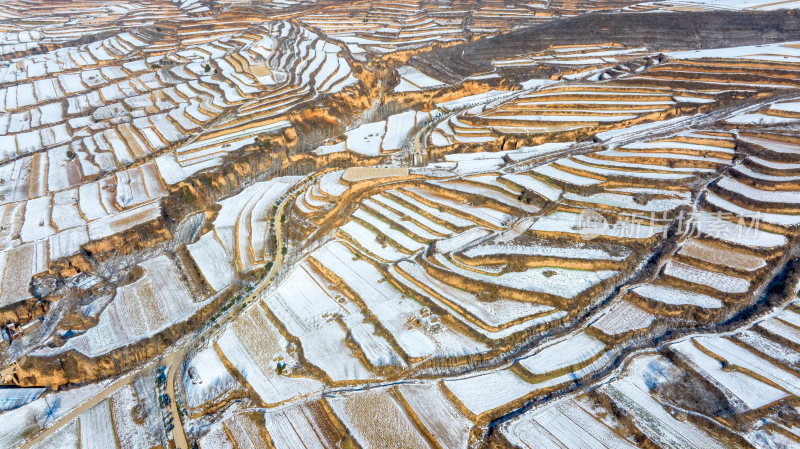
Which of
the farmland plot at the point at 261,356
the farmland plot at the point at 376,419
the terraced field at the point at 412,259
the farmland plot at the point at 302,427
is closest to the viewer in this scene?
the farmland plot at the point at 376,419

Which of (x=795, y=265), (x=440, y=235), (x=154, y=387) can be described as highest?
(x=795, y=265)

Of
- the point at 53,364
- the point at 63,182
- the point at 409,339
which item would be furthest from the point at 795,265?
the point at 63,182

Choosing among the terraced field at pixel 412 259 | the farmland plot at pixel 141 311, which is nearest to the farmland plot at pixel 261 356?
the terraced field at pixel 412 259

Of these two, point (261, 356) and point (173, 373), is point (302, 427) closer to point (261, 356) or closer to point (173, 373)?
point (261, 356)

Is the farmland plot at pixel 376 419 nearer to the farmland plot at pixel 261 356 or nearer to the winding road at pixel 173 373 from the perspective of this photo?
the farmland plot at pixel 261 356

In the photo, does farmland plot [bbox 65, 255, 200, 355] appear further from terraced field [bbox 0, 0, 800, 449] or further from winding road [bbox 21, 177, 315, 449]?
winding road [bbox 21, 177, 315, 449]

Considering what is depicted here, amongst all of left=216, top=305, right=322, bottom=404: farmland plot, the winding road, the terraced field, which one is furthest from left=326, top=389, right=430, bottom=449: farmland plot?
the winding road

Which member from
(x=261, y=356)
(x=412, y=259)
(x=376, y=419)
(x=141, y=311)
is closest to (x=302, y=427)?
(x=376, y=419)

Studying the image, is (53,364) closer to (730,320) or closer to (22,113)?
(730,320)
